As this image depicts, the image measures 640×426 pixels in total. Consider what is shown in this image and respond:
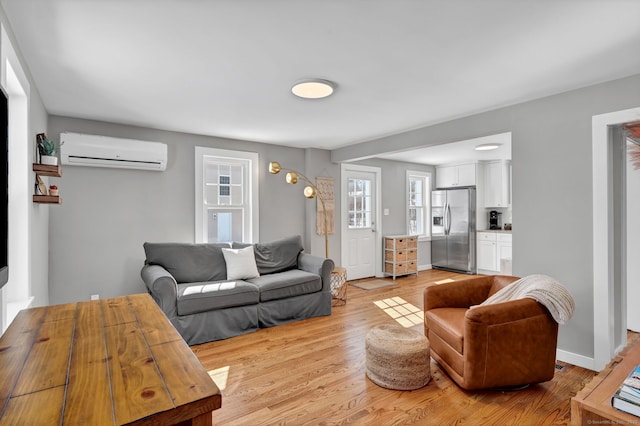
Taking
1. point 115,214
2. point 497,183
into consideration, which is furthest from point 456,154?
point 115,214

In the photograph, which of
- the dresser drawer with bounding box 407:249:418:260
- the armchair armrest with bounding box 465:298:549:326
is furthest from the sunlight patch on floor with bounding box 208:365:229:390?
the dresser drawer with bounding box 407:249:418:260

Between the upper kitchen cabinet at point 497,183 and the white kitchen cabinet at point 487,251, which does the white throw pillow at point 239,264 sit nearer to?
the white kitchen cabinet at point 487,251

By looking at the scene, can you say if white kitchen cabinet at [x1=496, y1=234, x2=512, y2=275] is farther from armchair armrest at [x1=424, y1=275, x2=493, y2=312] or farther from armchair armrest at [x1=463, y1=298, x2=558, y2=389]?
armchair armrest at [x1=463, y1=298, x2=558, y2=389]

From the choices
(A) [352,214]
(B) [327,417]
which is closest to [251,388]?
(B) [327,417]

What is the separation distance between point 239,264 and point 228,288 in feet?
1.65

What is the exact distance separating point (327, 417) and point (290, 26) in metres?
2.31

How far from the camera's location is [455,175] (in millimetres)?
6938

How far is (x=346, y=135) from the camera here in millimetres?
4453

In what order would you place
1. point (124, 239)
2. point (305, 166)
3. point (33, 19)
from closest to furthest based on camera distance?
point (33, 19)
point (124, 239)
point (305, 166)

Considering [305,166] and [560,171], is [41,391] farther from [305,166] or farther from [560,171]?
[305,166]

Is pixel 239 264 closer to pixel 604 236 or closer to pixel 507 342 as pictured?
pixel 507 342

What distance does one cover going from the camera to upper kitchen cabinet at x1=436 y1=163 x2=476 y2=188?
6586 millimetres

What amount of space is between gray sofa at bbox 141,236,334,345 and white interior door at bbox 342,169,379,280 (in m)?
1.73

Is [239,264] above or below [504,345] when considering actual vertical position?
above
